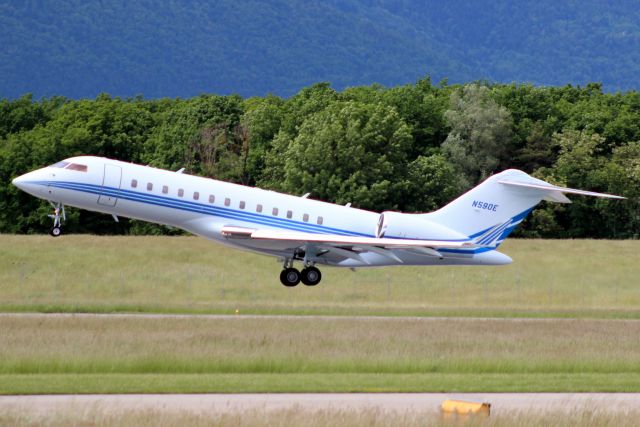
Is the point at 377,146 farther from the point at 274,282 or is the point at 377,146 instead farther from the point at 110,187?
the point at 110,187

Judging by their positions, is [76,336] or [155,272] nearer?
[76,336]

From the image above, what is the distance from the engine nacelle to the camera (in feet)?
119

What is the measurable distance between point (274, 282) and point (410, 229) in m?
14.8

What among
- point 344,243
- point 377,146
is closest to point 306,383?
point 344,243

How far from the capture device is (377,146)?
7838 cm

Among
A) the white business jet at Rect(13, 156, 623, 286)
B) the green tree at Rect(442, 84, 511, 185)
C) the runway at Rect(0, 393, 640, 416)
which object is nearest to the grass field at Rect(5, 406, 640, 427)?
the runway at Rect(0, 393, 640, 416)

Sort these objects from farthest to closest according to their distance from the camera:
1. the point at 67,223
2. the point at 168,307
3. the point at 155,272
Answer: the point at 67,223
the point at 155,272
the point at 168,307

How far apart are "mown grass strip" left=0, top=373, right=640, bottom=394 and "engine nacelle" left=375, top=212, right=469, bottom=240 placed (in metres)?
10.5

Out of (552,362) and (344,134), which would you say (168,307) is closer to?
(552,362)

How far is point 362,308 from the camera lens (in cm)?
4312

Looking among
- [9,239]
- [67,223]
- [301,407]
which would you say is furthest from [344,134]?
[301,407]

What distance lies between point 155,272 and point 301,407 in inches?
1319

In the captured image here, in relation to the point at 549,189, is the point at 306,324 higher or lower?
lower

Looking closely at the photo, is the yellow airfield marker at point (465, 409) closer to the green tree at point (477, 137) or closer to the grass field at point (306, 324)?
the grass field at point (306, 324)
